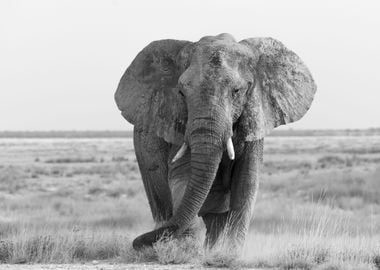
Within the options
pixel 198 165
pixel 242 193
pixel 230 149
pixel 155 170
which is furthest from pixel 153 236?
pixel 155 170

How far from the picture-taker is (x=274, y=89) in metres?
9.81

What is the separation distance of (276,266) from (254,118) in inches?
66.7

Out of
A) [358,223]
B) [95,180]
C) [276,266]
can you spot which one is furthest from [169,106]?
[95,180]

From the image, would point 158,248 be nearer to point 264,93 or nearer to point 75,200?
point 264,93

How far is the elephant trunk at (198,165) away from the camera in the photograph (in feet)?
27.8

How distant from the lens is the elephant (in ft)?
28.1

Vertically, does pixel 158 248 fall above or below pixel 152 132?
below

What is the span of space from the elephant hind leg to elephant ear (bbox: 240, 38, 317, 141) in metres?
1.24

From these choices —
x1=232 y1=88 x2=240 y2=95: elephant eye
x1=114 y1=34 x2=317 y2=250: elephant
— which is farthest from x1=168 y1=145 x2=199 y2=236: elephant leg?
x1=232 y1=88 x2=240 y2=95: elephant eye

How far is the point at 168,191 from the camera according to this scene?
1084 cm

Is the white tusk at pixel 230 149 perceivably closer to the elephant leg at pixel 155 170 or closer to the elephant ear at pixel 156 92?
the elephant ear at pixel 156 92

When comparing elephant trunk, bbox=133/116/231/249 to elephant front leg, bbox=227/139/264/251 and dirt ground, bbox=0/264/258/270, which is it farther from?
elephant front leg, bbox=227/139/264/251

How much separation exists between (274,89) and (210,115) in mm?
1655

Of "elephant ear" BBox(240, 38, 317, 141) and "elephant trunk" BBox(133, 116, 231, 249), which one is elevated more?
"elephant ear" BBox(240, 38, 317, 141)
